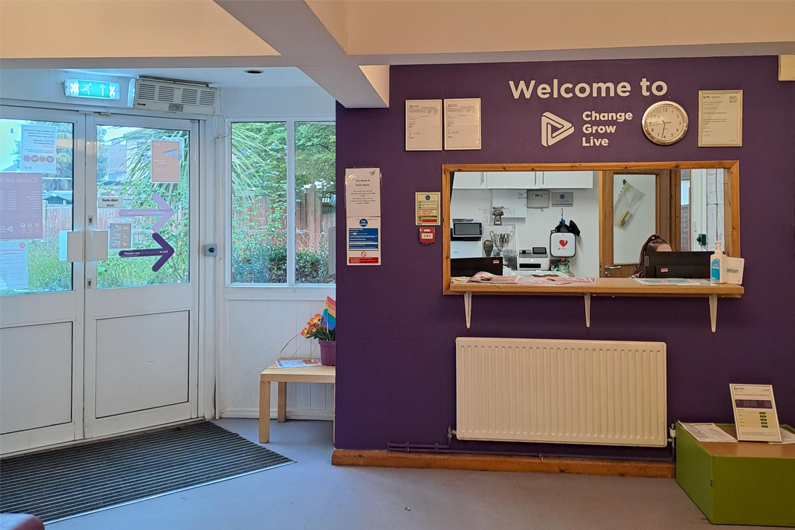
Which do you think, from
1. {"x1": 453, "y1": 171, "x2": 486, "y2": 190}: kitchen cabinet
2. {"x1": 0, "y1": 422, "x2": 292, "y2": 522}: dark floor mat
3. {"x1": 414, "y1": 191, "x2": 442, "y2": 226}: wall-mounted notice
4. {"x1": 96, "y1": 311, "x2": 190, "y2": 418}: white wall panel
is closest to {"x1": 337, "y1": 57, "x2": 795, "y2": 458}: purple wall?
{"x1": 414, "y1": 191, "x2": 442, "y2": 226}: wall-mounted notice

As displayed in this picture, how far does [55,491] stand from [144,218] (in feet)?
6.38

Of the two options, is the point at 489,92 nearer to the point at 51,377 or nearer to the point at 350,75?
the point at 350,75

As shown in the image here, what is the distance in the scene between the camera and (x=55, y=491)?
11.8 ft

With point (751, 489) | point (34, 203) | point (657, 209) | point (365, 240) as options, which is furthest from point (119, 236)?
point (751, 489)

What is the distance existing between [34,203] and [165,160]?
93 centimetres

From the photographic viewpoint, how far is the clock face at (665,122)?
370cm

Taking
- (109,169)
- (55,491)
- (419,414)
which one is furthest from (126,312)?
(419,414)

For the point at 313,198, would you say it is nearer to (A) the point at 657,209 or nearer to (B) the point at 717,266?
(A) the point at 657,209

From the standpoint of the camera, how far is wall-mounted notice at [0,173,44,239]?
4.14 metres

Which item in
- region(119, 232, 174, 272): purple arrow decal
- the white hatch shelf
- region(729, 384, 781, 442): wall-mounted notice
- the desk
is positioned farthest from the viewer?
region(119, 232, 174, 272): purple arrow decal

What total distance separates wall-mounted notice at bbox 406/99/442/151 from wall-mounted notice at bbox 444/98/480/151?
0.05m

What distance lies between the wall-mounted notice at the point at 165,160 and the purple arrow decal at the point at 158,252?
43 centimetres

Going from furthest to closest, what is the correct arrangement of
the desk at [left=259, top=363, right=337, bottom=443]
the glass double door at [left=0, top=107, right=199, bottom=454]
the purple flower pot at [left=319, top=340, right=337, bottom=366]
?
the purple flower pot at [left=319, top=340, right=337, bottom=366] < the desk at [left=259, top=363, right=337, bottom=443] < the glass double door at [left=0, top=107, right=199, bottom=454]

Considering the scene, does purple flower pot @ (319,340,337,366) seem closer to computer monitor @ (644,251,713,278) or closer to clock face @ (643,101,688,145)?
computer monitor @ (644,251,713,278)
